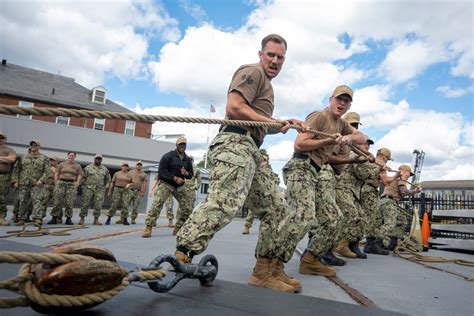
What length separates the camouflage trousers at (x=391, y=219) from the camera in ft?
20.5

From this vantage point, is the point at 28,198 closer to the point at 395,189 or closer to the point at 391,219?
the point at 391,219

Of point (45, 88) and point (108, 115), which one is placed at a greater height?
point (45, 88)

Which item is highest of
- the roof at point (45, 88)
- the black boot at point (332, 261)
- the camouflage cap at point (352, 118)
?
the roof at point (45, 88)

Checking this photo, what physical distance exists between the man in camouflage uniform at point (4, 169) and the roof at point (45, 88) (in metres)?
20.9

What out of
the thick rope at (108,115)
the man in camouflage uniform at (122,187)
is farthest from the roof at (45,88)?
the thick rope at (108,115)

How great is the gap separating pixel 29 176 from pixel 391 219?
7.79 meters

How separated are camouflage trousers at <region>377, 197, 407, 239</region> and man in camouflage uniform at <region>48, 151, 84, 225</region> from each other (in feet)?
22.9

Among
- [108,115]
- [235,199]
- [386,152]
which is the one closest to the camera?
[108,115]

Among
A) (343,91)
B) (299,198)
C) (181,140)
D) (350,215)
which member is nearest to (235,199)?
(299,198)

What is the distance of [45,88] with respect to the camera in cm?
2842

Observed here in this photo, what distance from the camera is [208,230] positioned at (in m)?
2.17

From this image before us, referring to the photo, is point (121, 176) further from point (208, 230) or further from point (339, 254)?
point (208, 230)

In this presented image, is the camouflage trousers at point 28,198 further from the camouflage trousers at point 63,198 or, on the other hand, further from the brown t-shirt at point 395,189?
the brown t-shirt at point 395,189

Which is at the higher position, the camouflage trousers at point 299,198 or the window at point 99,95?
the window at point 99,95
